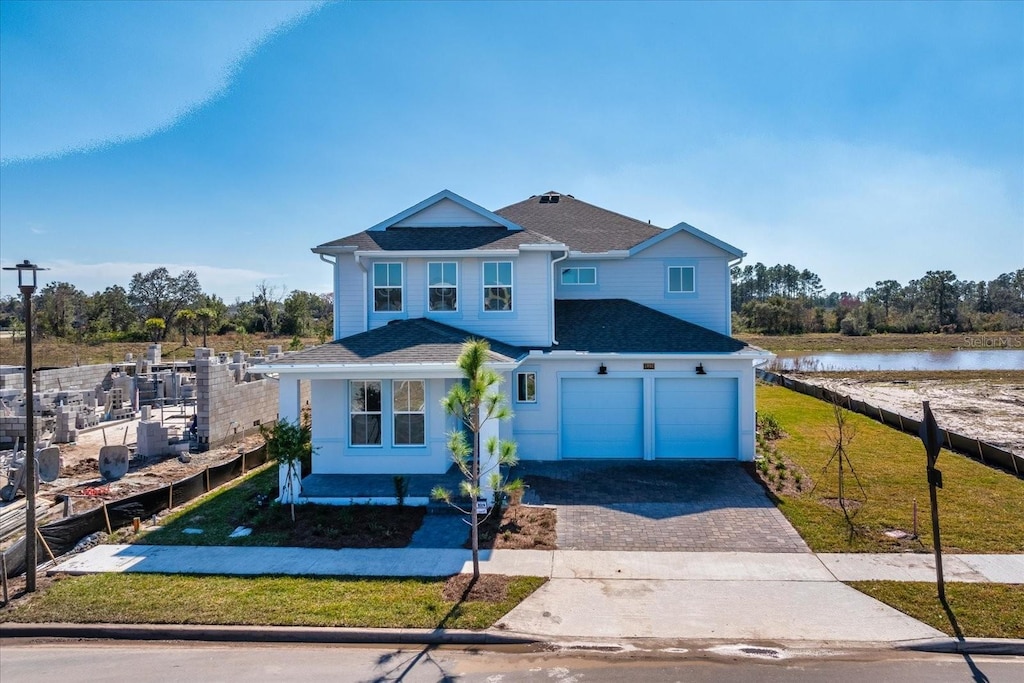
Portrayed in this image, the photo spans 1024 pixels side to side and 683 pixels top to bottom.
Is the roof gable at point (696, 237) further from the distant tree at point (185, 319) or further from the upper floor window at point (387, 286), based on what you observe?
the distant tree at point (185, 319)

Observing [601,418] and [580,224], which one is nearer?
[601,418]

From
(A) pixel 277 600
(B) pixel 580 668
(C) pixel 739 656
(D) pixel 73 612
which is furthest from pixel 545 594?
(D) pixel 73 612

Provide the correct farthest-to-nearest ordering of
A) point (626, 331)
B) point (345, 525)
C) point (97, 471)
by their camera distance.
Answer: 1. point (626, 331)
2. point (97, 471)
3. point (345, 525)

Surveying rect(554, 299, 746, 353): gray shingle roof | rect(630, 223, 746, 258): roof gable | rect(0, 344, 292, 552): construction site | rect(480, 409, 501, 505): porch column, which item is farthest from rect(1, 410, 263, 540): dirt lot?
rect(630, 223, 746, 258): roof gable

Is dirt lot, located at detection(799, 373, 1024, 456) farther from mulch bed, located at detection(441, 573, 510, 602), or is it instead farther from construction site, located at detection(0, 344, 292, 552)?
construction site, located at detection(0, 344, 292, 552)

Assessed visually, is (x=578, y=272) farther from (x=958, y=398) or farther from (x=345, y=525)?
(x=958, y=398)

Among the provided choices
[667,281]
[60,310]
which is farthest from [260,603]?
[60,310]

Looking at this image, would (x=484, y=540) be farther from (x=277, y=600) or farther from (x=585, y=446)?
(x=585, y=446)

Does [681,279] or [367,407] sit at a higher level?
[681,279]
